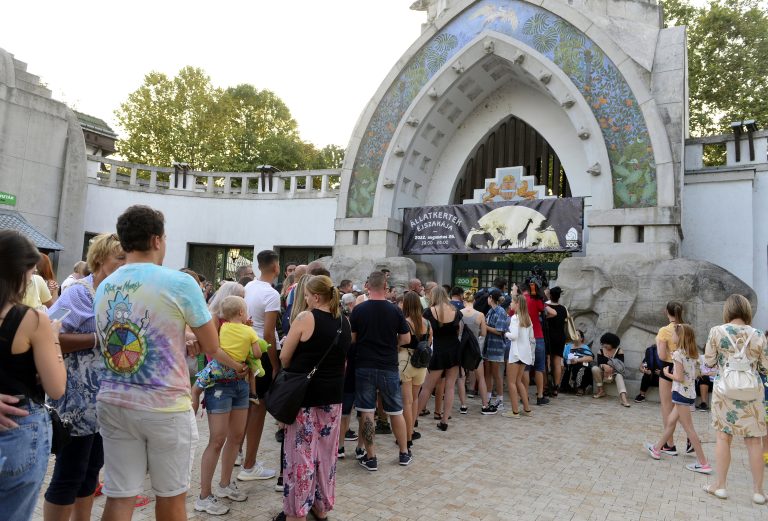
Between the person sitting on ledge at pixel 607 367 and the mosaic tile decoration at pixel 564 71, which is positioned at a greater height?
the mosaic tile decoration at pixel 564 71

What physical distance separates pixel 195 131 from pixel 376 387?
1028 inches

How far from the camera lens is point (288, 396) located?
3.68m

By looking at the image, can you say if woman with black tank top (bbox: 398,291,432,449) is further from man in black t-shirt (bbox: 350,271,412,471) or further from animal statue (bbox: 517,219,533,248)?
animal statue (bbox: 517,219,533,248)

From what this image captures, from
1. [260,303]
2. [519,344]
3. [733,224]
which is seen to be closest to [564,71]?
[733,224]

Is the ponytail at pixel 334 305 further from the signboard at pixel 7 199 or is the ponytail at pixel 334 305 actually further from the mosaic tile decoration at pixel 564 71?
the signboard at pixel 7 199

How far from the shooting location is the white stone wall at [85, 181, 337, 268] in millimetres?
16594

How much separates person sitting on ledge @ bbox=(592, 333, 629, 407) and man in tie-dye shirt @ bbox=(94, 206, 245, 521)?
8.69m

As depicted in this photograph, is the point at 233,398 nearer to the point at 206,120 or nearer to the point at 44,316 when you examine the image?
the point at 44,316

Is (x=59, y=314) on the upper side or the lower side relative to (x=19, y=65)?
lower

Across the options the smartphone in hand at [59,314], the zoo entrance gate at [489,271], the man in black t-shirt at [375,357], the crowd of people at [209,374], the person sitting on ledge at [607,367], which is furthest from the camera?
the zoo entrance gate at [489,271]

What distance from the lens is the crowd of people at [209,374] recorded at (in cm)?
232

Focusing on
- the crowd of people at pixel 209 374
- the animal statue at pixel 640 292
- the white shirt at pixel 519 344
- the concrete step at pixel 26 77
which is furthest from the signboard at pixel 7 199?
the animal statue at pixel 640 292

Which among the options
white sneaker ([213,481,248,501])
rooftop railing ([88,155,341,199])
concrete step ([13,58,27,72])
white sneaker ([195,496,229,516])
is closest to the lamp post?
rooftop railing ([88,155,341,199])

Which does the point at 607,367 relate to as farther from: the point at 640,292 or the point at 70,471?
the point at 70,471
